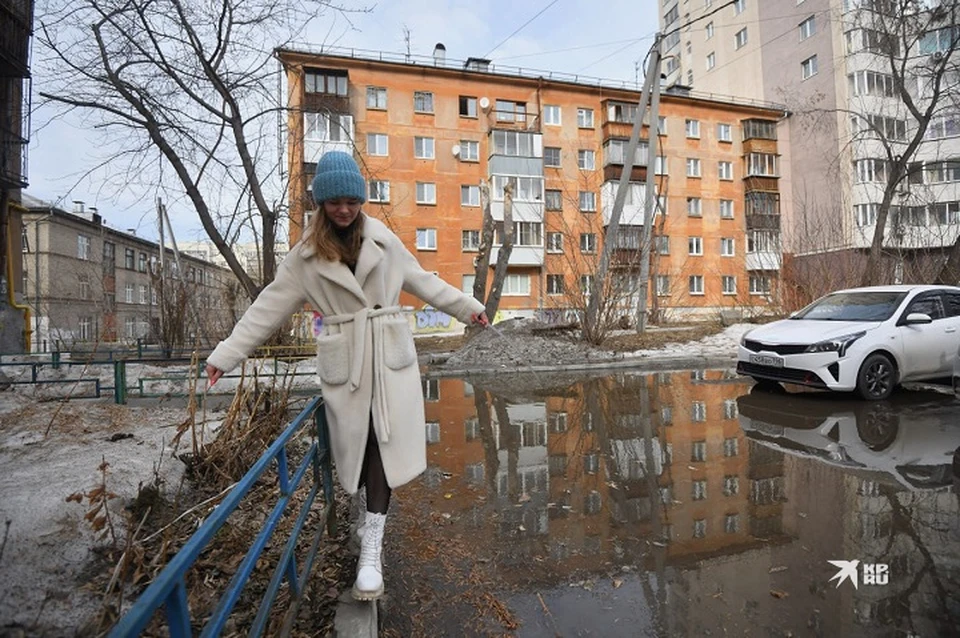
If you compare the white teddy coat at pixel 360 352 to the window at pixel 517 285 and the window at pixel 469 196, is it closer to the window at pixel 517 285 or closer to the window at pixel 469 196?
the window at pixel 517 285

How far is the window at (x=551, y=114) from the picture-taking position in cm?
3174

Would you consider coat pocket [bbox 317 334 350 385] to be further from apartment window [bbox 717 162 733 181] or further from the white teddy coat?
apartment window [bbox 717 162 733 181]

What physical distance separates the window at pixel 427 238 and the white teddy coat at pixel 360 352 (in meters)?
27.3

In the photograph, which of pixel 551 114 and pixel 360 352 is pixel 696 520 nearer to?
pixel 360 352

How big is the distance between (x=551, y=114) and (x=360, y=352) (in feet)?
107

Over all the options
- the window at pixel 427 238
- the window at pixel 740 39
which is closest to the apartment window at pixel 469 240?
the window at pixel 427 238

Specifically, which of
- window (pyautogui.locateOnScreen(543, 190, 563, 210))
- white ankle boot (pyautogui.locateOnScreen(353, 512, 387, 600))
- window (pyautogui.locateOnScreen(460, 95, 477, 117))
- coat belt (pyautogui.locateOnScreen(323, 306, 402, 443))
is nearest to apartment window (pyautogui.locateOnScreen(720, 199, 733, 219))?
window (pyautogui.locateOnScreen(543, 190, 563, 210))

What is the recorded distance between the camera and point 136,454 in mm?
Answer: 3654

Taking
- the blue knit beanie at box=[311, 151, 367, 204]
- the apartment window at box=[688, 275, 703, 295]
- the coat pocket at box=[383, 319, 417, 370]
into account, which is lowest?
the coat pocket at box=[383, 319, 417, 370]

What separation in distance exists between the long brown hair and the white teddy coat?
3 centimetres

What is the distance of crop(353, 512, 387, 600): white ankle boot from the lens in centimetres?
220

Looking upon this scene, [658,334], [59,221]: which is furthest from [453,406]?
[59,221]

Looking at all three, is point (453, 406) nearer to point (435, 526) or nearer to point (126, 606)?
point (435, 526)

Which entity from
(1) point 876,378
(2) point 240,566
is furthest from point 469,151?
(2) point 240,566
